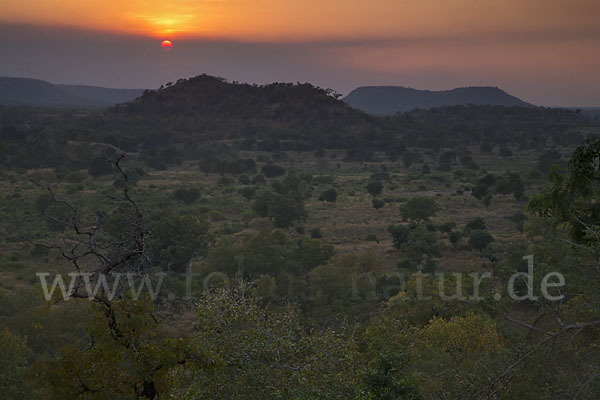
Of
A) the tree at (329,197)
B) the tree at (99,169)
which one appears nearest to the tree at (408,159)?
the tree at (329,197)

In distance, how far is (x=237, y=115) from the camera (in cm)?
13650

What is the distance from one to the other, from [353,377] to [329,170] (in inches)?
2755

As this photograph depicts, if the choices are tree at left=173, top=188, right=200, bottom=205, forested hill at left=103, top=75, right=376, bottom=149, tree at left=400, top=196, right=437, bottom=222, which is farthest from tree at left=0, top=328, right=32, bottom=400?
forested hill at left=103, top=75, right=376, bottom=149

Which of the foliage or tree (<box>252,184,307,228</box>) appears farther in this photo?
tree (<box>252,184,307,228</box>)

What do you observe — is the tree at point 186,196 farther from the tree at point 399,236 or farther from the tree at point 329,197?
the tree at point 399,236

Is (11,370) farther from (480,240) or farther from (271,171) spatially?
(271,171)

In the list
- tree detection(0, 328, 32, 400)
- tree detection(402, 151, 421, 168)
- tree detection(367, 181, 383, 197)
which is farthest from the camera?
tree detection(402, 151, 421, 168)

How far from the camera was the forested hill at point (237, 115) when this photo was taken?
111562 millimetres

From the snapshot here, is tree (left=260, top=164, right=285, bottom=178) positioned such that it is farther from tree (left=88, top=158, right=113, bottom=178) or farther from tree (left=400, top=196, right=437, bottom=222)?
tree (left=400, top=196, right=437, bottom=222)

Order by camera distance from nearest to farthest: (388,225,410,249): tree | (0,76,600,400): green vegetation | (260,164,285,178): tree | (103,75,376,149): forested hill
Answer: (0,76,600,400): green vegetation
(388,225,410,249): tree
(260,164,285,178): tree
(103,75,376,149): forested hill

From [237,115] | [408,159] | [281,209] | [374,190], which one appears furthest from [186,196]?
[237,115]

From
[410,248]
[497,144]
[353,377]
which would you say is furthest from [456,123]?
[353,377]

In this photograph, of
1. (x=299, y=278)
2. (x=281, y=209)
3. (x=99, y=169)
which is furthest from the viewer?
(x=99, y=169)

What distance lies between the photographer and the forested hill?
112 metres
